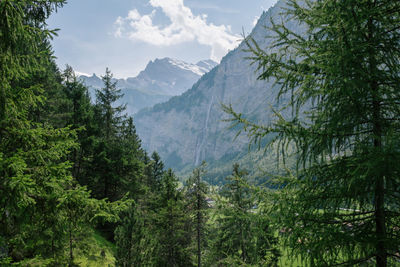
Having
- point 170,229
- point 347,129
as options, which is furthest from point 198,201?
point 347,129

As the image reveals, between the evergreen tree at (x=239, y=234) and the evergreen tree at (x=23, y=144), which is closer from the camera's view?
the evergreen tree at (x=23, y=144)

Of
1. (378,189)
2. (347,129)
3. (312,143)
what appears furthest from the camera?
(312,143)

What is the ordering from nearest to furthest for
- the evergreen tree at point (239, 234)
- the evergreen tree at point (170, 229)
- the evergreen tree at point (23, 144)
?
the evergreen tree at point (23, 144), the evergreen tree at point (239, 234), the evergreen tree at point (170, 229)

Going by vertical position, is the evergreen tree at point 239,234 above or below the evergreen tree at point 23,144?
below

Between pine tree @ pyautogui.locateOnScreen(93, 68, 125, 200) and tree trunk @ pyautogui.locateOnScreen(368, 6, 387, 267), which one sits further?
pine tree @ pyautogui.locateOnScreen(93, 68, 125, 200)

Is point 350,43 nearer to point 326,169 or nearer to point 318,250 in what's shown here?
point 326,169

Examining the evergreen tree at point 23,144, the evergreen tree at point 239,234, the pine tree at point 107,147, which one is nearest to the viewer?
the evergreen tree at point 23,144

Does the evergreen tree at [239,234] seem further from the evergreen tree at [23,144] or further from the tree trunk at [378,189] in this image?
the evergreen tree at [23,144]

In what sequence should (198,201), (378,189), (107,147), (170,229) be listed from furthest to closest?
1. (107,147)
2. (198,201)
3. (170,229)
4. (378,189)

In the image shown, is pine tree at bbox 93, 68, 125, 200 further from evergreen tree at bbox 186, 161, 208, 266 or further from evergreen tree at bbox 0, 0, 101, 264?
evergreen tree at bbox 0, 0, 101, 264

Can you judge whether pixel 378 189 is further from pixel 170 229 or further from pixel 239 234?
pixel 170 229

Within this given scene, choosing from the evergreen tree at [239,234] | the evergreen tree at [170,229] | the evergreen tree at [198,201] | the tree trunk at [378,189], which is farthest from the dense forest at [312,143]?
the evergreen tree at [170,229]

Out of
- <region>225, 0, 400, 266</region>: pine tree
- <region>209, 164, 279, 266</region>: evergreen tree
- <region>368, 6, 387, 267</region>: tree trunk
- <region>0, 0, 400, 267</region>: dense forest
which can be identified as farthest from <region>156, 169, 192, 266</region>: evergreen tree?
<region>368, 6, 387, 267</region>: tree trunk

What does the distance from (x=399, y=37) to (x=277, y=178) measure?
10.9 ft
